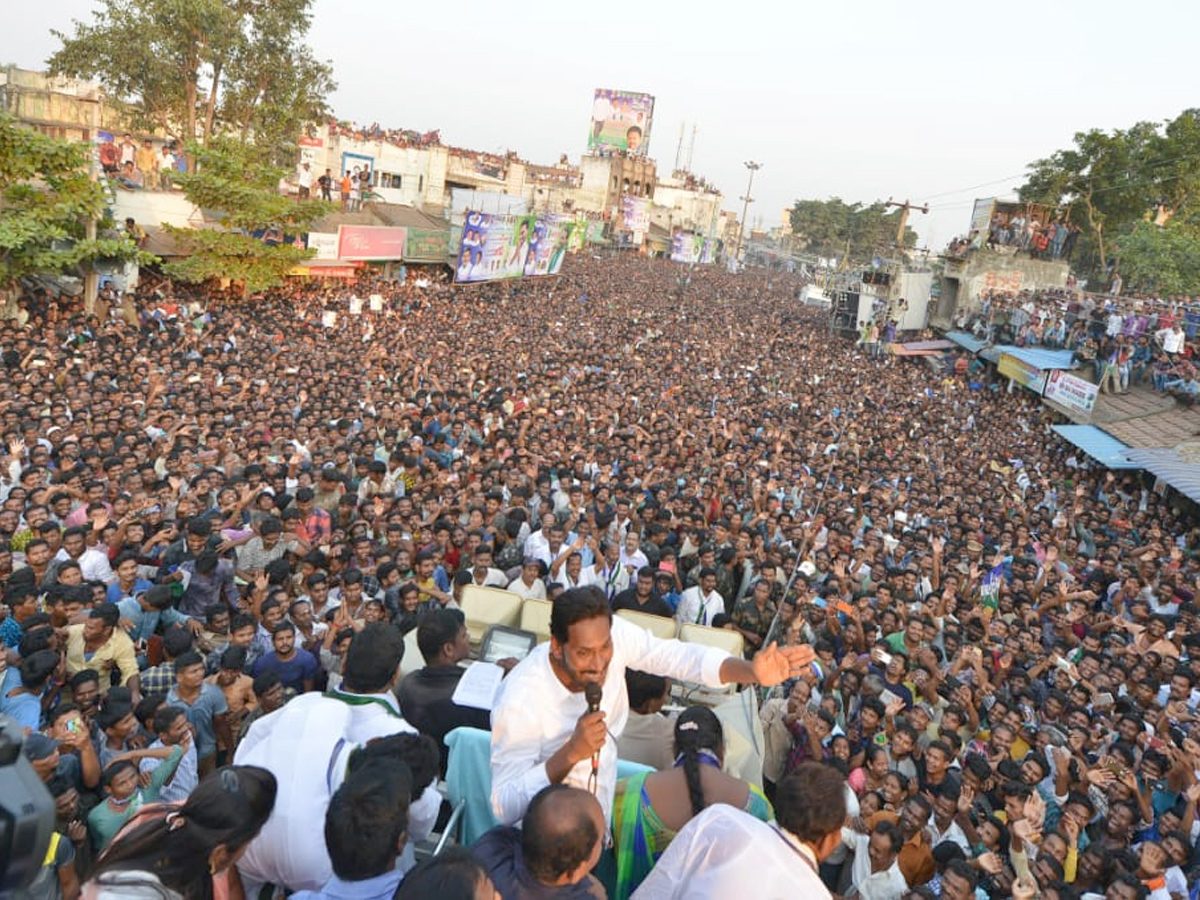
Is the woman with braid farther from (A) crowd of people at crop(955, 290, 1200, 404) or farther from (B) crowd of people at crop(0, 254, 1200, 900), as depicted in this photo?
(A) crowd of people at crop(955, 290, 1200, 404)

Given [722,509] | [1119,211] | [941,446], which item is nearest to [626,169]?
Result: [1119,211]

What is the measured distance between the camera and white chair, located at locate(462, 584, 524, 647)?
418cm

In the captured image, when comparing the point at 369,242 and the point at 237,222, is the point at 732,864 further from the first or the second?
the point at 369,242

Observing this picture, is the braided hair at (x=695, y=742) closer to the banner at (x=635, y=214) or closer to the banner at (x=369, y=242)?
the banner at (x=369, y=242)

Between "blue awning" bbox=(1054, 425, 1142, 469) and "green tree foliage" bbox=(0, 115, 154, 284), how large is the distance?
17.7 meters

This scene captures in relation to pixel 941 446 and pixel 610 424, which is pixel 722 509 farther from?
pixel 941 446

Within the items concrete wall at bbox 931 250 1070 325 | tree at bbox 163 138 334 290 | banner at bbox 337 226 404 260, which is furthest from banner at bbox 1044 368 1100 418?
banner at bbox 337 226 404 260

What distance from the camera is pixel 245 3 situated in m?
21.9

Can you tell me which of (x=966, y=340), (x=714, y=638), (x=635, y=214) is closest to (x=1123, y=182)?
(x=966, y=340)

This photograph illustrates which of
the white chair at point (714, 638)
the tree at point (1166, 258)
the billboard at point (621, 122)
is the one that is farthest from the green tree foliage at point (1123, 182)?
the billboard at point (621, 122)

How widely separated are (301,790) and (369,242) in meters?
21.5

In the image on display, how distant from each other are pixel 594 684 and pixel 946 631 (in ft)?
18.1

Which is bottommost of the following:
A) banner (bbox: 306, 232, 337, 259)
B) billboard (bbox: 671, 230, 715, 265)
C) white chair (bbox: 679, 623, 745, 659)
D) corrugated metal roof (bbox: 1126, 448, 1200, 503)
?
white chair (bbox: 679, 623, 745, 659)

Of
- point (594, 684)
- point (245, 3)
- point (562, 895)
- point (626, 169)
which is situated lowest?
point (562, 895)
